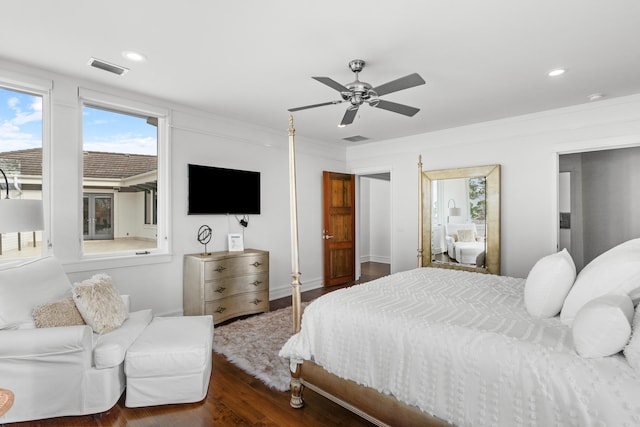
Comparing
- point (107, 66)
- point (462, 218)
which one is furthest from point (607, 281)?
point (107, 66)

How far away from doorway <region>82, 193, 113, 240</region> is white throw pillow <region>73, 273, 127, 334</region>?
114 cm

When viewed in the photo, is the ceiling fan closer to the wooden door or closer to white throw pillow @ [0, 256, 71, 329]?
white throw pillow @ [0, 256, 71, 329]

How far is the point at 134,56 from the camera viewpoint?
2.74m

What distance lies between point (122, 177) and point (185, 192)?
0.69 m

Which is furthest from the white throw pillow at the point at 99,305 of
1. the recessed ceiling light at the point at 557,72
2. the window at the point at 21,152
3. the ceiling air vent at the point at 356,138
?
the recessed ceiling light at the point at 557,72

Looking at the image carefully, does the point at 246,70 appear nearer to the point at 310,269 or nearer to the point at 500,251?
the point at 310,269

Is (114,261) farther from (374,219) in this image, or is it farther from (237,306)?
(374,219)

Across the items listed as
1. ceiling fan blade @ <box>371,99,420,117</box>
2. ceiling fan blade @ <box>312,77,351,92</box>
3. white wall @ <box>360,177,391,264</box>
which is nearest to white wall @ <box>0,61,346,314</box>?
ceiling fan blade @ <box>371,99,420,117</box>

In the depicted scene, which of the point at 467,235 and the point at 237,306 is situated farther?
the point at 467,235

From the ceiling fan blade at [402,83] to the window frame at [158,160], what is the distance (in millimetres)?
2636

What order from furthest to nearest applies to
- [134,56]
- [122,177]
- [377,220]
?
[377,220]
[122,177]
[134,56]

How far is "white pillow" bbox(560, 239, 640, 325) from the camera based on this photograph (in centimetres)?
158

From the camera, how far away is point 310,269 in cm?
575

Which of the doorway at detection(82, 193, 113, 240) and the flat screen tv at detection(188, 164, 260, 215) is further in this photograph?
the flat screen tv at detection(188, 164, 260, 215)
